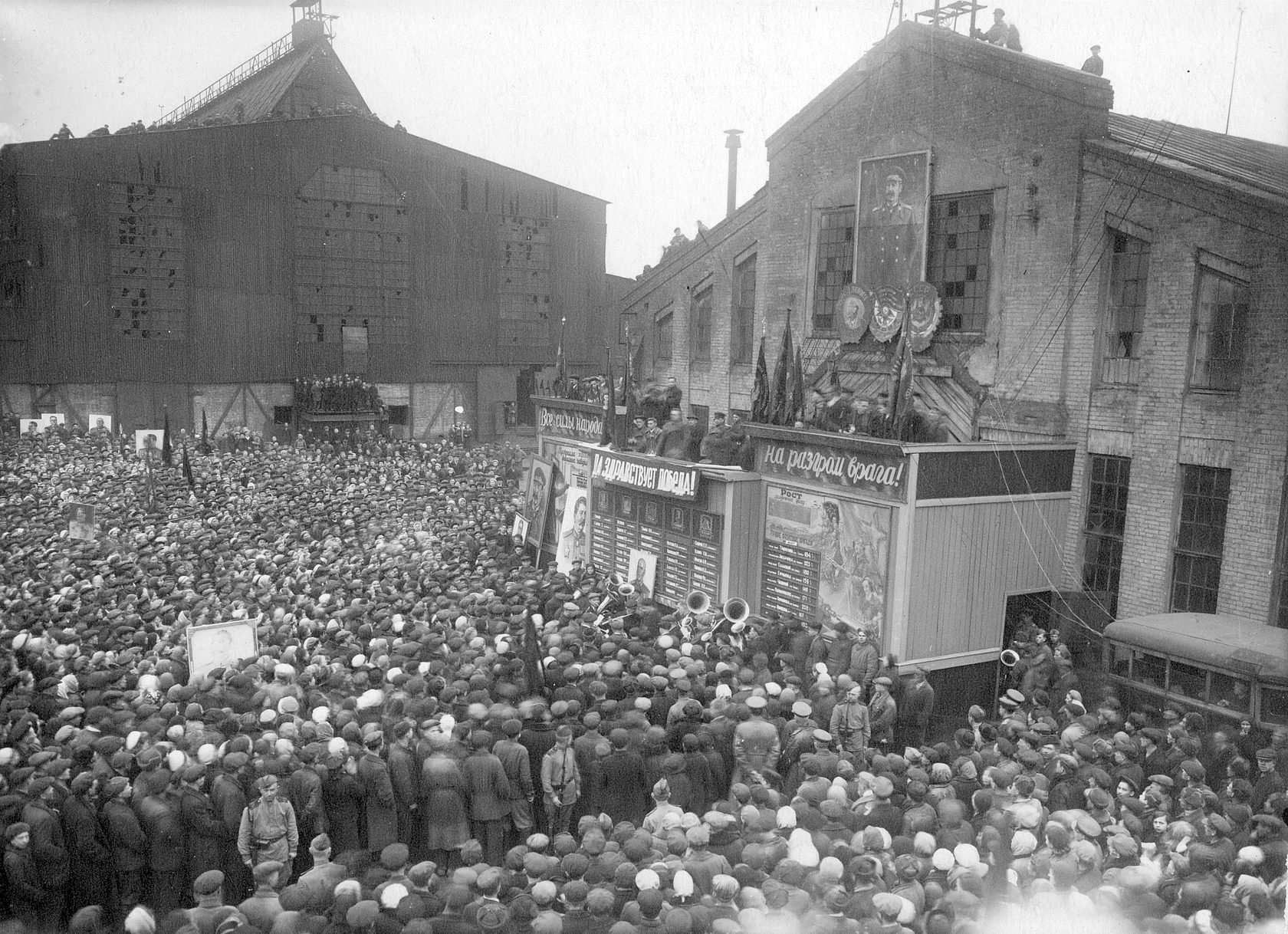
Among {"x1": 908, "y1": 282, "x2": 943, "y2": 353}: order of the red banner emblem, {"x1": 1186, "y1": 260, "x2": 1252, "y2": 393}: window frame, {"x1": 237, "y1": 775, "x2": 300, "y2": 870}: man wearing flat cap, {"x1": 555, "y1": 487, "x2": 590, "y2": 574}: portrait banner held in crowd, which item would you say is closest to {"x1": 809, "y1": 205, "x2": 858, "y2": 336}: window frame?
{"x1": 908, "y1": 282, "x2": 943, "y2": 353}: order of the red banner emblem

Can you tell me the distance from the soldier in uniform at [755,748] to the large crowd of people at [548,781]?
0.04 m

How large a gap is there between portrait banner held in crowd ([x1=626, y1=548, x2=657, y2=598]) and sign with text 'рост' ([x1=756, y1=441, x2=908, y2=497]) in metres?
3.32

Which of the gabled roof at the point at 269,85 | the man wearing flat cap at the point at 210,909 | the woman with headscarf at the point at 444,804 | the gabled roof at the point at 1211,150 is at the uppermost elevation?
the gabled roof at the point at 269,85

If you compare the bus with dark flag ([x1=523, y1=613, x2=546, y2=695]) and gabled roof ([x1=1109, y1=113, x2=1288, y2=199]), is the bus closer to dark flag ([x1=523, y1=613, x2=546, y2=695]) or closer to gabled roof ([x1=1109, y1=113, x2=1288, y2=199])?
gabled roof ([x1=1109, y1=113, x2=1288, y2=199])

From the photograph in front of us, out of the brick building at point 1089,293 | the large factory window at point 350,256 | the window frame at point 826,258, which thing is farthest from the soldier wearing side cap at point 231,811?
the large factory window at point 350,256

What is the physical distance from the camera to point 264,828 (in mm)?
9133

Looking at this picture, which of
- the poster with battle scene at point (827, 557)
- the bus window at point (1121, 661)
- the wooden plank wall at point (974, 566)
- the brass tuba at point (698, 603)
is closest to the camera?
the bus window at point (1121, 661)

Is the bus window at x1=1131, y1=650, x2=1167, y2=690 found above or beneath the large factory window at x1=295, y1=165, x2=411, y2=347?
beneath

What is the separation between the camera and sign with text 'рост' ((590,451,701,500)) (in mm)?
19172

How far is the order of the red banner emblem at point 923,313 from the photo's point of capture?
19.6m

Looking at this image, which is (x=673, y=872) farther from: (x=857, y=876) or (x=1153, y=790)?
(x=1153, y=790)

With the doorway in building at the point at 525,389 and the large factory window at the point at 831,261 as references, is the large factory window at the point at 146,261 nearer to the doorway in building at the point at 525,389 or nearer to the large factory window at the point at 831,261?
the doorway in building at the point at 525,389

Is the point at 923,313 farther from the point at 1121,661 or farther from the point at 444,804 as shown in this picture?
the point at 444,804

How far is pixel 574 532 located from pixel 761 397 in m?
6.10
